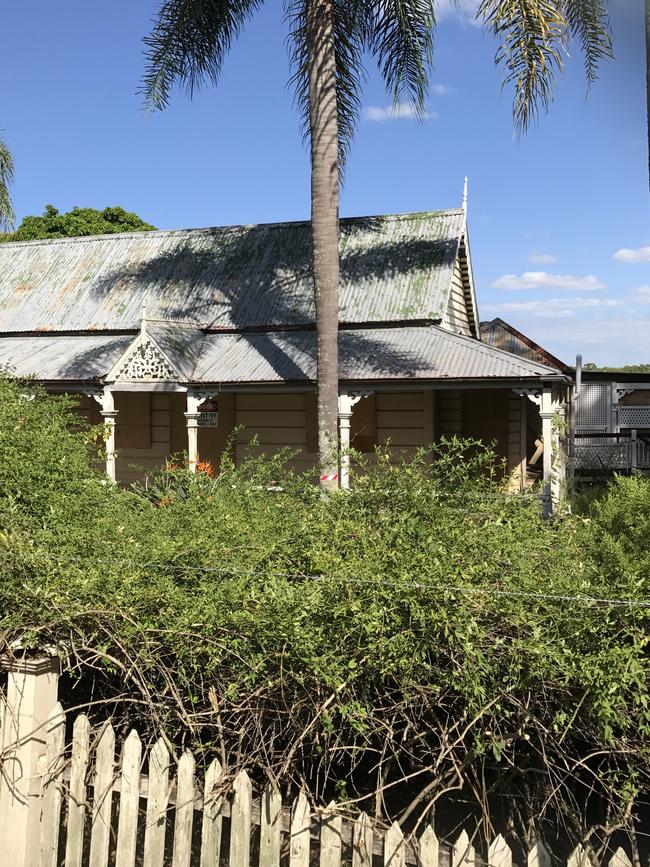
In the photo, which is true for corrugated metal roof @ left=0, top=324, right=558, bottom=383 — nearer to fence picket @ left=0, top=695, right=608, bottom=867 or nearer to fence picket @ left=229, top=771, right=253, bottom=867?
fence picket @ left=0, top=695, right=608, bottom=867

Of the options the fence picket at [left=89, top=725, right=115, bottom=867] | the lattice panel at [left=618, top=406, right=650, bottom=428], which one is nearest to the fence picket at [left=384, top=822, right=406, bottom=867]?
the fence picket at [left=89, top=725, right=115, bottom=867]

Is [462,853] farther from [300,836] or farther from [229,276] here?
[229,276]

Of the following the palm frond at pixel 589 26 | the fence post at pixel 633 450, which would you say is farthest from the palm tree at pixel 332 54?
the fence post at pixel 633 450

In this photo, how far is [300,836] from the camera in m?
3.26

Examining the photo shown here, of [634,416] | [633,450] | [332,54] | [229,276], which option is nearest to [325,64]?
[332,54]

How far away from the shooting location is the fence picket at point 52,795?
12.5 ft

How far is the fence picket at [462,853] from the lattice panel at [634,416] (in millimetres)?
29564

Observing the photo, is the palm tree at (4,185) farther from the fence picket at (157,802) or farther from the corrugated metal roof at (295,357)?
the fence picket at (157,802)

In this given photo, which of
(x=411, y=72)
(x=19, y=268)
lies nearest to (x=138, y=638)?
(x=411, y=72)

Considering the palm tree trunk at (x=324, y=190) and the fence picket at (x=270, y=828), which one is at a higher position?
the palm tree trunk at (x=324, y=190)

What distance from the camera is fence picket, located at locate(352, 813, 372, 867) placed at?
317cm

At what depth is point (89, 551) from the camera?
4.29 metres

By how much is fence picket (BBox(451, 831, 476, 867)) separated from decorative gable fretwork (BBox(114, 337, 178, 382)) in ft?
46.6

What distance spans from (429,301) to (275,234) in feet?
16.0
